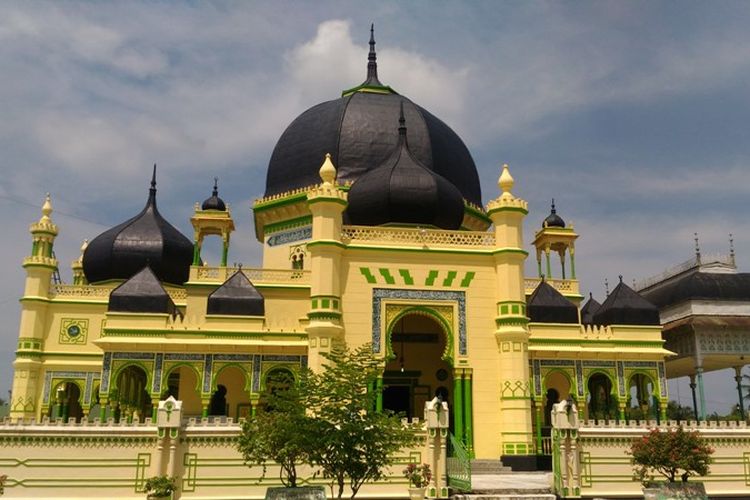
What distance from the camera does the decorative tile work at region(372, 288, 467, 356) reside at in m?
17.6

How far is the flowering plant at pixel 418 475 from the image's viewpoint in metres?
13.4

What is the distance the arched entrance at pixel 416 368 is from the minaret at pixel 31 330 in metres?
12.0

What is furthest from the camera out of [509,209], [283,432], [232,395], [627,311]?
[627,311]

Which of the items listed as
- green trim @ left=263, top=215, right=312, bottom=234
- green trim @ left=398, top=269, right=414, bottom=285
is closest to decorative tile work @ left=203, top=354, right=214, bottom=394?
green trim @ left=398, top=269, right=414, bottom=285

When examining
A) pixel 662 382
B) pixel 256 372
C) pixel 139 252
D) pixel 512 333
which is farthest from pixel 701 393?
pixel 139 252

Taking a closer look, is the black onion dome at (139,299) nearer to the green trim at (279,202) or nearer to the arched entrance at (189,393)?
the arched entrance at (189,393)

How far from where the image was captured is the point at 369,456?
11.0m

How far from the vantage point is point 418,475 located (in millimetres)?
13469

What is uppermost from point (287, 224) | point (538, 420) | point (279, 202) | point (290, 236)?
point (279, 202)

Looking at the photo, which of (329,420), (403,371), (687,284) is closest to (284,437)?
(329,420)

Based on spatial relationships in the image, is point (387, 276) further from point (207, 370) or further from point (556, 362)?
point (556, 362)

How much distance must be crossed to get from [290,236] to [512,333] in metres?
9.93

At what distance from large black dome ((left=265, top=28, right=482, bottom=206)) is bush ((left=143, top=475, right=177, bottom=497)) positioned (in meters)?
13.7

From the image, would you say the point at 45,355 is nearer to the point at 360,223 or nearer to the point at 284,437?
the point at 360,223
